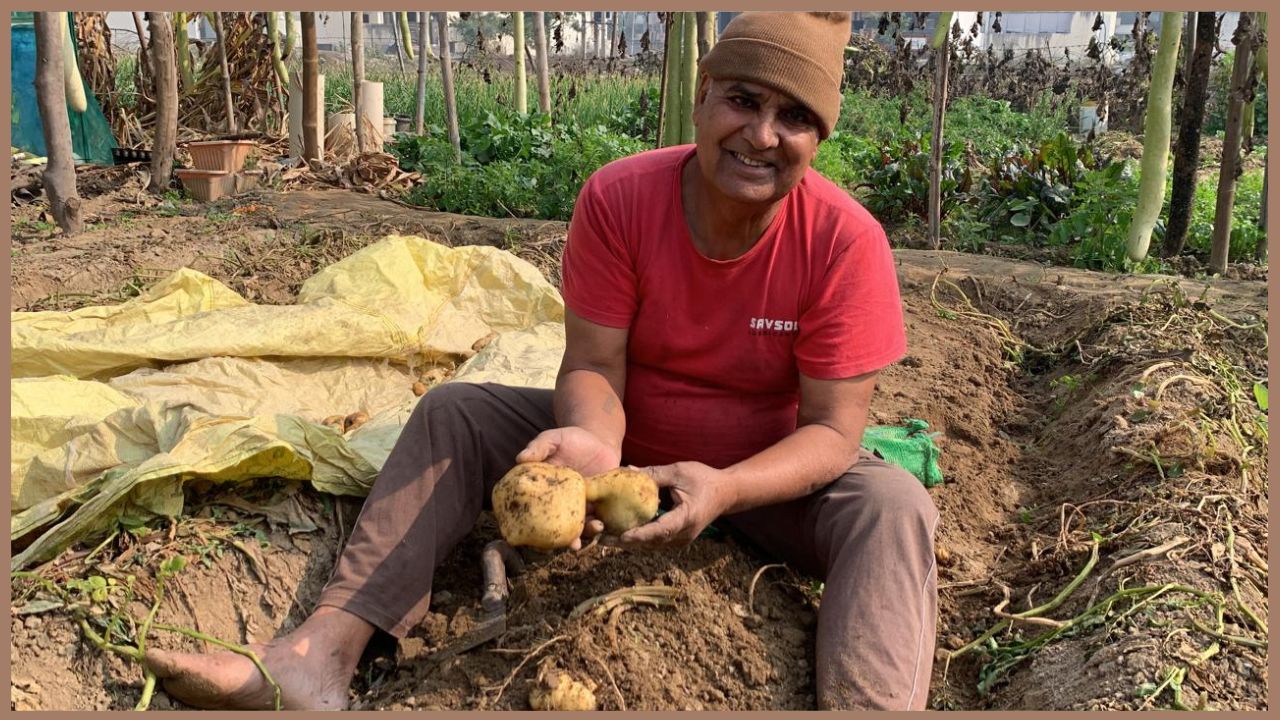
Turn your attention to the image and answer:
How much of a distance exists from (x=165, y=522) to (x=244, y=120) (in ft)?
31.9

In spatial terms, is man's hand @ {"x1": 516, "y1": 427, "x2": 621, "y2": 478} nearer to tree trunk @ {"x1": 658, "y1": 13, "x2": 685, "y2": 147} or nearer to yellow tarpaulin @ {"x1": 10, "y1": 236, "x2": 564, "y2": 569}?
yellow tarpaulin @ {"x1": 10, "y1": 236, "x2": 564, "y2": 569}

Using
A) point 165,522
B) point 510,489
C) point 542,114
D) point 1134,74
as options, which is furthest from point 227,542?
point 1134,74

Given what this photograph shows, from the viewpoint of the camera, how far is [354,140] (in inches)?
384

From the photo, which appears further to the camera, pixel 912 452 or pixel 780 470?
pixel 912 452

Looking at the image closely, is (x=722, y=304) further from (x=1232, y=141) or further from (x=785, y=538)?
(x=1232, y=141)

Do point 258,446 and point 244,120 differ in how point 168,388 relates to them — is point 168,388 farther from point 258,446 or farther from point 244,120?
→ point 244,120

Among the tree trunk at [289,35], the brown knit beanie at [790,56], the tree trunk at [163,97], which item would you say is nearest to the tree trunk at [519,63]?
the tree trunk at [289,35]

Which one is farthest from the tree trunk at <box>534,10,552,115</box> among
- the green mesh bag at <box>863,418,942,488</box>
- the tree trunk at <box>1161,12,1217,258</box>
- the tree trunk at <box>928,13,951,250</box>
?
the green mesh bag at <box>863,418,942,488</box>

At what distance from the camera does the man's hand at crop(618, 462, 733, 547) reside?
1907mm

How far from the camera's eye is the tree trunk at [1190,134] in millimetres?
5289

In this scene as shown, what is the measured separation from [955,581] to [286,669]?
1.62 meters

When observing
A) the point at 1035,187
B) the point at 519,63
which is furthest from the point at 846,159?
the point at 519,63

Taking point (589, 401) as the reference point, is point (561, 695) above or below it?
below

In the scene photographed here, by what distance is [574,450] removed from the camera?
7.04ft
